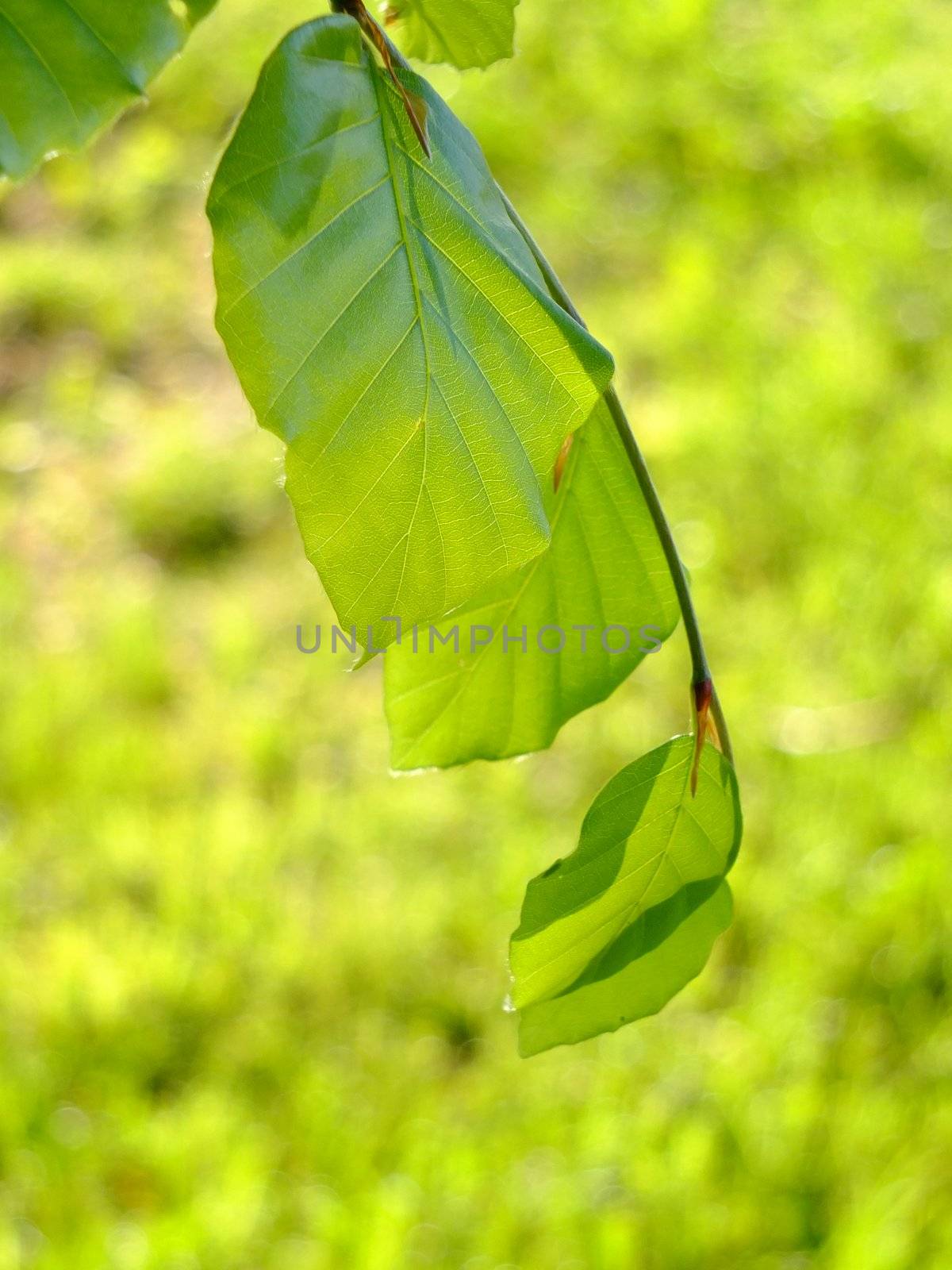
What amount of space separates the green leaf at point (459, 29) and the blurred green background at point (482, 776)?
44cm

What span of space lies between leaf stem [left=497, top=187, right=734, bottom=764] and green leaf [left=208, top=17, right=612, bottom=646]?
3 centimetres

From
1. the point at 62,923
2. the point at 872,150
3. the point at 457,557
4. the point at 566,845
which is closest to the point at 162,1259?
the point at 62,923

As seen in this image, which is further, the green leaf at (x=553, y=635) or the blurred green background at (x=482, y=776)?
the blurred green background at (x=482, y=776)

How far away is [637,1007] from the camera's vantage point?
452 mm

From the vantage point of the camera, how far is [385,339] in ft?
1.20

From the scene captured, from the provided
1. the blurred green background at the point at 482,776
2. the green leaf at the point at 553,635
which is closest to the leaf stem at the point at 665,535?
the green leaf at the point at 553,635

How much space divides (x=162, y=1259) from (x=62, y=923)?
556 mm

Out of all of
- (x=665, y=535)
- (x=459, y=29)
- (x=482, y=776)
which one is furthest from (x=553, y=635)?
(x=482, y=776)

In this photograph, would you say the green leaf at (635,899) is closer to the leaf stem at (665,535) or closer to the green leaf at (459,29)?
the leaf stem at (665,535)

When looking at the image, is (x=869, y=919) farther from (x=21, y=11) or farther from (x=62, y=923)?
(x=21, y=11)

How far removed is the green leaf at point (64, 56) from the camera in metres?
0.32

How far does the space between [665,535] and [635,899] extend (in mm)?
122

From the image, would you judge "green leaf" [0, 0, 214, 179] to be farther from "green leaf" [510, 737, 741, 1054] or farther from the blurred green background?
the blurred green background

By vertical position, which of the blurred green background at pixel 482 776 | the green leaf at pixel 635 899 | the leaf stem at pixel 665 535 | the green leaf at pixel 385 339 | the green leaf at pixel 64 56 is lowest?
the blurred green background at pixel 482 776
